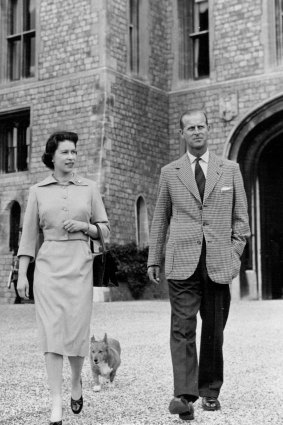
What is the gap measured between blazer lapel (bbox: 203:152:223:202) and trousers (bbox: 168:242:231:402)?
347 millimetres

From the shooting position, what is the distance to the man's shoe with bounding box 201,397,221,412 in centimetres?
407

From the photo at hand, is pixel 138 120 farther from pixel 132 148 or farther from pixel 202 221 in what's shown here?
pixel 202 221

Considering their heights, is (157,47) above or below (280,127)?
above

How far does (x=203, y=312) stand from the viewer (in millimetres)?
4164

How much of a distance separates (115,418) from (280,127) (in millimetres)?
12593

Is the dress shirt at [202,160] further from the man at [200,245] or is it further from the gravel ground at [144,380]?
the gravel ground at [144,380]

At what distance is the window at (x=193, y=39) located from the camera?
679 inches

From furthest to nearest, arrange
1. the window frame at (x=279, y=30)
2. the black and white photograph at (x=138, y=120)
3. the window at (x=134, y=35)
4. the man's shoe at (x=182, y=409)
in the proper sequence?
1. the window at (x=134, y=35)
2. the window frame at (x=279, y=30)
3. the black and white photograph at (x=138, y=120)
4. the man's shoe at (x=182, y=409)

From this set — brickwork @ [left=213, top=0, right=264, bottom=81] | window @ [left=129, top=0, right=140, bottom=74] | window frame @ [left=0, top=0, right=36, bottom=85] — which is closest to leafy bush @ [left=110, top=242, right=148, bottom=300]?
window @ [left=129, top=0, right=140, bottom=74]

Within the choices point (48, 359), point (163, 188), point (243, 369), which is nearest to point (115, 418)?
point (48, 359)

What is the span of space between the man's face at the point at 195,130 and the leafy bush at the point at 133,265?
34.9 ft

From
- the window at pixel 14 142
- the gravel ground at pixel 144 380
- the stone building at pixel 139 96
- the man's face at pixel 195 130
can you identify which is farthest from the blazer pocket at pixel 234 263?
the window at pixel 14 142

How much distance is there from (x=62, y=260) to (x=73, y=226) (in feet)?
0.61

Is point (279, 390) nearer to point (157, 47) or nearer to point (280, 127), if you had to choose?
point (280, 127)
